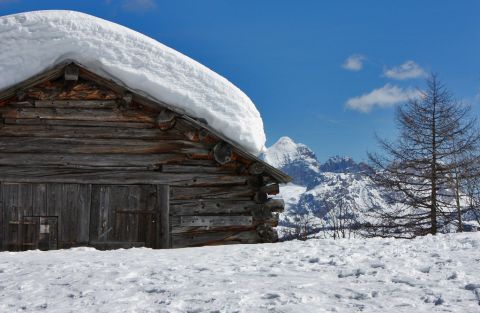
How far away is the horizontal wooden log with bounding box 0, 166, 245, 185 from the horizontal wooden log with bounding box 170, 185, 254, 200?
3.4 inches

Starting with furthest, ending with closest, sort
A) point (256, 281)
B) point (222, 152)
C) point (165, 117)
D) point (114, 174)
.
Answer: point (222, 152)
point (114, 174)
point (165, 117)
point (256, 281)

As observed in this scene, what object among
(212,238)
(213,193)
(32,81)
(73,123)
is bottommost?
(212,238)

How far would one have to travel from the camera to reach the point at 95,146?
1035 cm

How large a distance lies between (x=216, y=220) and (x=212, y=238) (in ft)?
1.34

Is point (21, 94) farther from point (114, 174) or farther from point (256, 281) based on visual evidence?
point (256, 281)

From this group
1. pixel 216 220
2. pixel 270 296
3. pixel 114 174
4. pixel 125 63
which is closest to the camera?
pixel 270 296

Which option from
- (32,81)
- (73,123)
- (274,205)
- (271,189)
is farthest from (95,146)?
(274,205)

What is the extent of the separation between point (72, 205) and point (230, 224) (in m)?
3.33

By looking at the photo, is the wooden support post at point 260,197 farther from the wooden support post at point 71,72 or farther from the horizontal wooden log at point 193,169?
the wooden support post at point 71,72

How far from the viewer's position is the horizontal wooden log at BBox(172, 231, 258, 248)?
10.4m

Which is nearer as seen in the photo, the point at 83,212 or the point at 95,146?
the point at 83,212

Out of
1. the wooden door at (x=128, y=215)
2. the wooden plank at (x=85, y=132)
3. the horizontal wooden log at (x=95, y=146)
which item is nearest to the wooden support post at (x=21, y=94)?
the wooden plank at (x=85, y=132)

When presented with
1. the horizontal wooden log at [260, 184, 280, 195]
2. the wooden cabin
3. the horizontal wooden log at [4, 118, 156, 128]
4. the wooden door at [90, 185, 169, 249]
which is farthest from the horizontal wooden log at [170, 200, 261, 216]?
the horizontal wooden log at [4, 118, 156, 128]

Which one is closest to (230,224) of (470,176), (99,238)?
(99,238)
